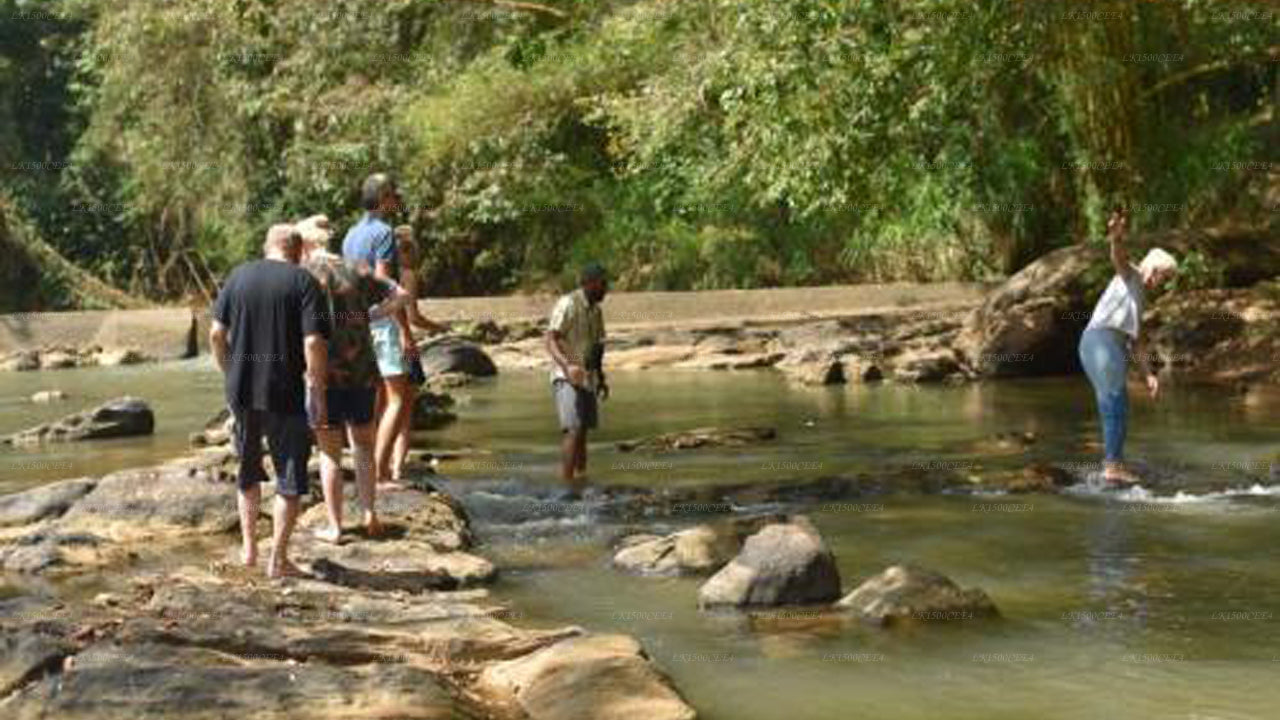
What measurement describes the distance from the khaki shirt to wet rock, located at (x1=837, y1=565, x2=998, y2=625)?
4380mm

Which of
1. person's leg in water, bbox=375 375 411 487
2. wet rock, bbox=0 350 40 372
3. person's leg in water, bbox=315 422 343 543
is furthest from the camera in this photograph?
wet rock, bbox=0 350 40 372

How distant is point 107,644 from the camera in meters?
6.46

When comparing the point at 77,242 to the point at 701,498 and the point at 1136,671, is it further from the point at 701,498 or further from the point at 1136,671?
the point at 1136,671

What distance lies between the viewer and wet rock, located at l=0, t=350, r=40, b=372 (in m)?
28.7

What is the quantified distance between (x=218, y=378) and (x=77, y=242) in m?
14.2

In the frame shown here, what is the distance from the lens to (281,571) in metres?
8.34

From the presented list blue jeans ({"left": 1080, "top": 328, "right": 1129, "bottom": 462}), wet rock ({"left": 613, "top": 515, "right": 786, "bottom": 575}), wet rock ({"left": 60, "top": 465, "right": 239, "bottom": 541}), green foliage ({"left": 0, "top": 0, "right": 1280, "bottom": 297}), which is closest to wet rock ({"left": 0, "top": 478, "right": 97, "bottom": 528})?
wet rock ({"left": 60, "top": 465, "right": 239, "bottom": 541})

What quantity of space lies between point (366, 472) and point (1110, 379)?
4.85m

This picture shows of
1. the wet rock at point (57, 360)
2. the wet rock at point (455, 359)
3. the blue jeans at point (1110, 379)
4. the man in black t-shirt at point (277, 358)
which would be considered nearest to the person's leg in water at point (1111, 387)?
the blue jeans at point (1110, 379)

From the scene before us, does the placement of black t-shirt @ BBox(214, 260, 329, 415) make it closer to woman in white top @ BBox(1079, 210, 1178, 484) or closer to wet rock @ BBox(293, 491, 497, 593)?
wet rock @ BBox(293, 491, 497, 593)

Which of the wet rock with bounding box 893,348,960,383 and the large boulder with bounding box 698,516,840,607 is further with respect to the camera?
the wet rock with bounding box 893,348,960,383

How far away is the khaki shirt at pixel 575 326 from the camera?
11.9 meters

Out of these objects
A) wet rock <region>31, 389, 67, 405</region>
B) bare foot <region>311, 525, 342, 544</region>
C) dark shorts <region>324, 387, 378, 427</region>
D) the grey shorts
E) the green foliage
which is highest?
the green foliage

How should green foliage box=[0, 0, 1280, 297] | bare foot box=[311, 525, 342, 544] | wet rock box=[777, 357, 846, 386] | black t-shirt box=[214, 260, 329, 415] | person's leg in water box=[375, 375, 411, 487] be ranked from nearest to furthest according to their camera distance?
black t-shirt box=[214, 260, 329, 415] < bare foot box=[311, 525, 342, 544] < person's leg in water box=[375, 375, 411, 487] < green foliage box=[0, 0, 1280, 297] < wet rock box=[777, 357, 846, 386]
